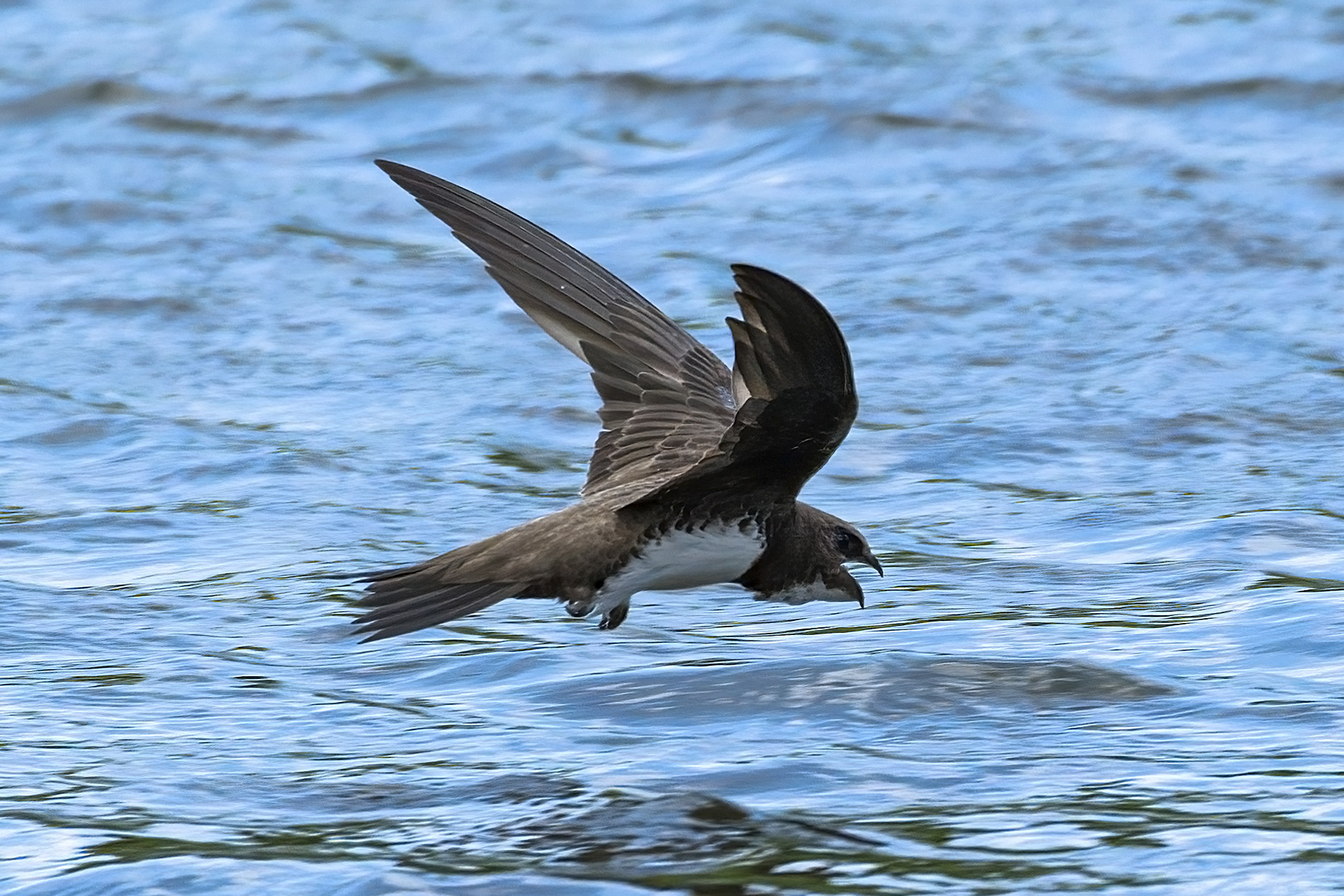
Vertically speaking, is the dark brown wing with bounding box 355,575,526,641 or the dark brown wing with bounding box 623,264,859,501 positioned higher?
the dark brown wing with bounding box 623,264,859,501

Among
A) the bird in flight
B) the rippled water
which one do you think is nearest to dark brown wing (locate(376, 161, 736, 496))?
the bird in flight

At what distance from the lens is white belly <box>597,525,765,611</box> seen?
5.33 meters

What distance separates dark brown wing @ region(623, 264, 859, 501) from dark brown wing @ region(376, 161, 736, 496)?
2.76ft

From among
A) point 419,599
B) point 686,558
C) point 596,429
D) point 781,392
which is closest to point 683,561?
point 686,558

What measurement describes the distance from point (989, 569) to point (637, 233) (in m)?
4.55

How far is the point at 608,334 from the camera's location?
6.28 meters

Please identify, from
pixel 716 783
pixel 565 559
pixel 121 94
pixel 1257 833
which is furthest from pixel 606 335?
pixel 121 94

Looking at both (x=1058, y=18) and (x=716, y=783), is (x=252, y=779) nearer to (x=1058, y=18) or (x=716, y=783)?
(x=716, y=783)

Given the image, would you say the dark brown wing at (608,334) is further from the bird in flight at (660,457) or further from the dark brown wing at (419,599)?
the dark brown wing at (419,599)

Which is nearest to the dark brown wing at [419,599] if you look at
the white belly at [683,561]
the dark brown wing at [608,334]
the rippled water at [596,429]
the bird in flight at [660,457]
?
the bird in flight at [660,457]

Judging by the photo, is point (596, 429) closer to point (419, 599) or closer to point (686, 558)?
point (686, 558)

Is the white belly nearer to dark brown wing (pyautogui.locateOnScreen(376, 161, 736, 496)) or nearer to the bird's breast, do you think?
the bird's breast

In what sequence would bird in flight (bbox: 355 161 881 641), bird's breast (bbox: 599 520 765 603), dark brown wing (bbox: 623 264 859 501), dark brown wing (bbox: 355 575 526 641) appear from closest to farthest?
1. dark brown wing (bbox: 623 264 859 501)
2. bird in flight (bbox: 355 161 881 641)
3. dark brown wing (bbox: 355 575 526 641)
4. bird's breast (bbox: 599 520 765 603)

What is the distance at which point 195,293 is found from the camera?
34.0 ft
